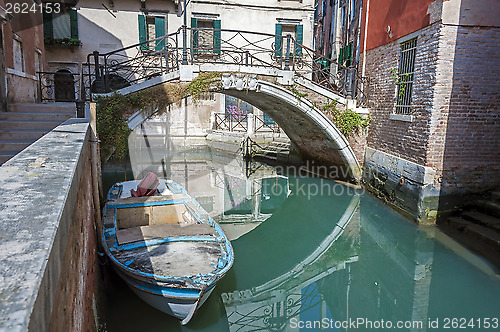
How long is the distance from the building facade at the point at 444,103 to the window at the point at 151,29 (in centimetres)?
870

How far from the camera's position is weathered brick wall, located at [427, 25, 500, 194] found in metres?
6.10

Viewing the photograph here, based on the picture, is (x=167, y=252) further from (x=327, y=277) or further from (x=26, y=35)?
(x=26, y=35)

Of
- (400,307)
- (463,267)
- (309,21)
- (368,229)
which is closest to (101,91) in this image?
(368,229)

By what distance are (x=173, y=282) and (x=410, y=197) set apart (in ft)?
16.7

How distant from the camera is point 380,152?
27.0 ft

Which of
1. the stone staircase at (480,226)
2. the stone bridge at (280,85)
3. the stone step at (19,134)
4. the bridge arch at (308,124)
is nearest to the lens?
the stone step at (19,134)

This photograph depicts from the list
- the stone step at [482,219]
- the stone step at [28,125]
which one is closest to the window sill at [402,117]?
the stone step at [482,219]

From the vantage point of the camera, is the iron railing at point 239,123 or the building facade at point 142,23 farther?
the iron railing at point 239,123

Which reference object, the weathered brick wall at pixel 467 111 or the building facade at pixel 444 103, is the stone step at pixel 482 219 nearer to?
the building facade at pixel 444 103

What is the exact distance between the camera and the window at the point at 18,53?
6503 millimetres

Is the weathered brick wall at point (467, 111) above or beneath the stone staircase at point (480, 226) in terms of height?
above

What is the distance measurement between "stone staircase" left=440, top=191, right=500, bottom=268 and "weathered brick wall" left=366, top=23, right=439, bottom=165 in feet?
3.77

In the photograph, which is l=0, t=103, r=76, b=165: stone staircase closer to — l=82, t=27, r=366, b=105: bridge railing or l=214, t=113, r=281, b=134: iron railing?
l=82, t=27, r=366, b=105: bridge railing

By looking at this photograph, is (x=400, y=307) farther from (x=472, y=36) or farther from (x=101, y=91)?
(x=101, y=91)
